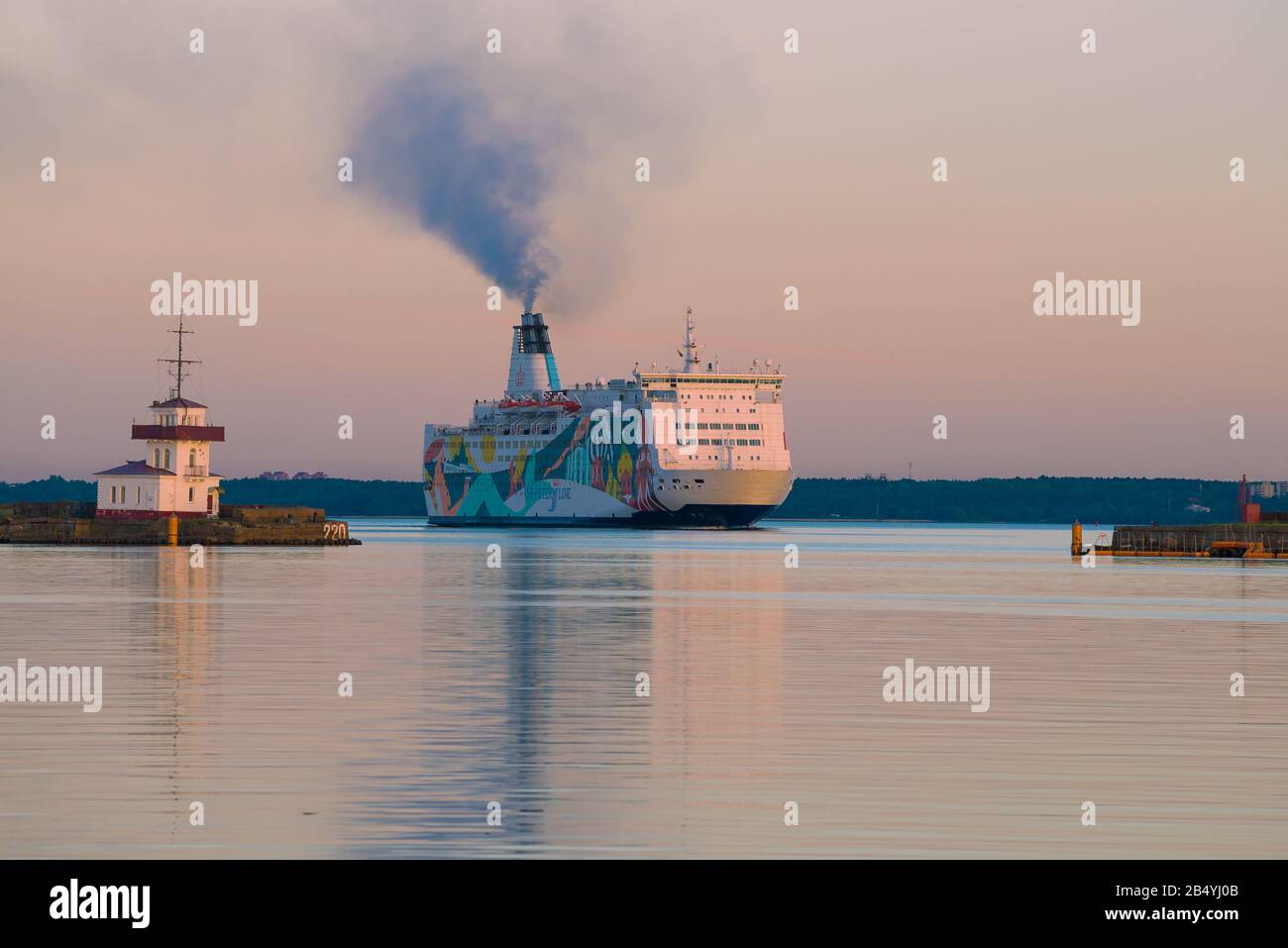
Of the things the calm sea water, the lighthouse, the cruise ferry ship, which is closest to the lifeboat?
the cruise ferry ship

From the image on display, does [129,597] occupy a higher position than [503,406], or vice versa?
[503,406]

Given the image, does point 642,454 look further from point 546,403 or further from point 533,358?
point 533,358

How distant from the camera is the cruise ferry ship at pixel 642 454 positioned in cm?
12712

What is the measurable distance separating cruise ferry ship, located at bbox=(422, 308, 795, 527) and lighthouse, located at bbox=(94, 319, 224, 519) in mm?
44449

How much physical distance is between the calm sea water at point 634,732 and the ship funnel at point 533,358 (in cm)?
12048

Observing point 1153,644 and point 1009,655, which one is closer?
point 1009,655

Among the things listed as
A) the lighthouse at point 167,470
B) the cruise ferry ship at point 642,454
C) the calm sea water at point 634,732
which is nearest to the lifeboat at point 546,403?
the cruise ferry ship at point 642,454

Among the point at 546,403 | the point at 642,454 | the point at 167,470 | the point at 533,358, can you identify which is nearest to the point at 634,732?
the point at 167,470

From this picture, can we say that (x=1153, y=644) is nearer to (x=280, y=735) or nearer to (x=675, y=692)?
(x=675, y=692)

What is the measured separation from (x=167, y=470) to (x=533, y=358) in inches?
3185

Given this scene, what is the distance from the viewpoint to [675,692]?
2477cm

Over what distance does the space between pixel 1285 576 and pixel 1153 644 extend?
111 feet
